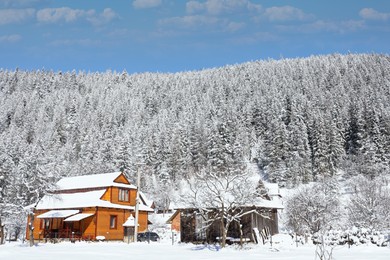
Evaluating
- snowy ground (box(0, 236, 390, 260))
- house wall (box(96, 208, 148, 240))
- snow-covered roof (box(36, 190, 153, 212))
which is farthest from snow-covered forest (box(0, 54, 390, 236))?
snowy ground (box(0, 236, 390, 260))

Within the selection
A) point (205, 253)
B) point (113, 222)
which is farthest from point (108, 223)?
point (205, 253)

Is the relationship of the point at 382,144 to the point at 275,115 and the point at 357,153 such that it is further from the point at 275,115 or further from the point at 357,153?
the point at 275,115

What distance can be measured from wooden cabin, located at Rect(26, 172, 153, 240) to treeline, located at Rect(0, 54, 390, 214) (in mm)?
3815

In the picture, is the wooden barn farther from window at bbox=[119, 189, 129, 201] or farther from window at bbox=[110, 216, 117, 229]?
window at bbox=[119, 189, 129, 201]

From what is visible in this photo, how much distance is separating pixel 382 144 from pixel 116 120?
9362 cm

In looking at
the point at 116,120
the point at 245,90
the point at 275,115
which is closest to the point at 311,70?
the point at 245,90

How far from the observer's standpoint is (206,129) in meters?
118

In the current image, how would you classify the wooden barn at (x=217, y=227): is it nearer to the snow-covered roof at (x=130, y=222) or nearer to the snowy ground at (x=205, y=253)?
the snowy ground at (x=205, y=253)

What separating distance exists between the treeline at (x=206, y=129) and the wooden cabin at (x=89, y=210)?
3.81 metres

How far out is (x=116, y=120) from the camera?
152m

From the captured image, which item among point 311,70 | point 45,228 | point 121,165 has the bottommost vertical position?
point 45,228

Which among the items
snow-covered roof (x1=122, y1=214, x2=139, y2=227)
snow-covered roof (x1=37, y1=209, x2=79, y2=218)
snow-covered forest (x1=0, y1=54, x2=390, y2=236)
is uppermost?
snow-covered forest (x1=0, y1=54, x2=390, y2=236)

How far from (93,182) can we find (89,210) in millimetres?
5617

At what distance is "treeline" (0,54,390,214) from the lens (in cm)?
8900
